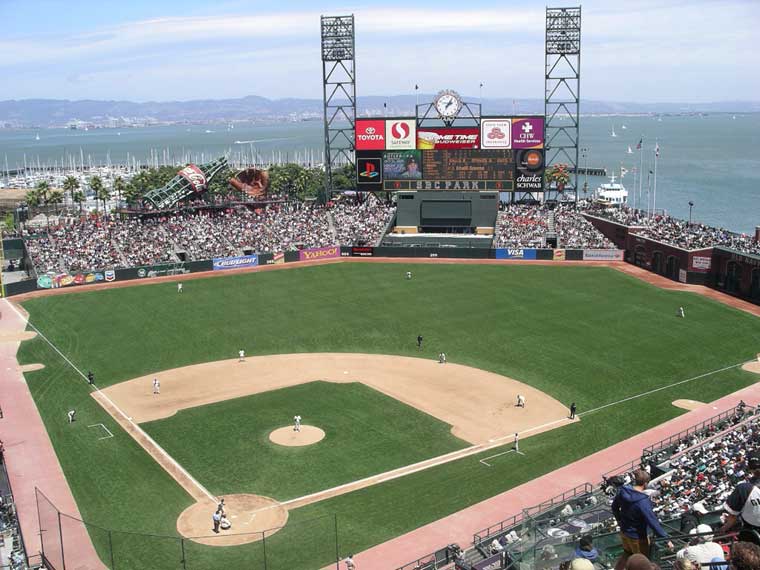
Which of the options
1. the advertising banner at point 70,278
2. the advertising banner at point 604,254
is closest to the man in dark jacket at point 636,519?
the advertising banner at point 70,278

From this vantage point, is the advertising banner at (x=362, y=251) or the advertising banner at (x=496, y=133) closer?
the advertising banner at (x=362, y=251)

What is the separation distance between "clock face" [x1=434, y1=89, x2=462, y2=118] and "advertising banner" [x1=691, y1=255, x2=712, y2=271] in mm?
30669

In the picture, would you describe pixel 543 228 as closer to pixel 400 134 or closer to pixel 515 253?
pixel 515 253

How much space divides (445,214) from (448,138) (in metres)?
8.47

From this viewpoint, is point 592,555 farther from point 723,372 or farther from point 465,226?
point 465,226

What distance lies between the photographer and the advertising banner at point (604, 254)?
74.3 metres

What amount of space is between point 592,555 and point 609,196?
10691 centimetres

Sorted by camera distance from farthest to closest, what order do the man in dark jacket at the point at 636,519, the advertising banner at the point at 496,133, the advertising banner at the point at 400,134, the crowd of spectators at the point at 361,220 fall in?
the crowd of spectators at the point at 361,220 → the advertising banner at the point at 400,134 → the advertising banner at the point at 496,133 → the man in dark jacket at the point at 636,519

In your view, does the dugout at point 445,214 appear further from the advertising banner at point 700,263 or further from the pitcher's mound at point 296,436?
the pitcher's mound at point 296,436

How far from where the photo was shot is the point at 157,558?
80.2 feet

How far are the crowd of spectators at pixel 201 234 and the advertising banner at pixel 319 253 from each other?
1717 millimetres

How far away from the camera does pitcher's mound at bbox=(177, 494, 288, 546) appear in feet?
84.7

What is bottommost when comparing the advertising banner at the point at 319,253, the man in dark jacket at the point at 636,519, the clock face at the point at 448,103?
the advertising banner at the point at 319,253

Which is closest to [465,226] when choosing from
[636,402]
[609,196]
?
[609,196]
